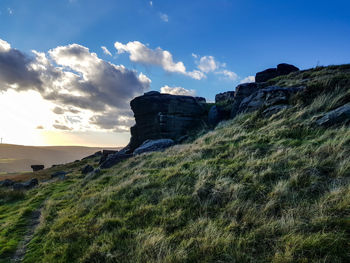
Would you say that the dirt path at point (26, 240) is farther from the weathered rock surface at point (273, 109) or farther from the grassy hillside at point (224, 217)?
the weathered rock surface at point (273, 109)

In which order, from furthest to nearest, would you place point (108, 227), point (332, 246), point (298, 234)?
1. point (108, 227)
2. point (298, 234)
3. point (332, 246)

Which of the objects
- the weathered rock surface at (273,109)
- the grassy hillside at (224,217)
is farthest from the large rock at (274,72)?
the grassy hillside at (224,217)

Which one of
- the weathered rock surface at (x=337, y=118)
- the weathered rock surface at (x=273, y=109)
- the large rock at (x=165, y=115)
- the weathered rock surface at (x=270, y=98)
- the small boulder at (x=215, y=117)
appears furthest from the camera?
the large rock at (x=165, y=115)

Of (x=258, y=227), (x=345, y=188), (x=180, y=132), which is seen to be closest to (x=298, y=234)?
(x=258, y=227)

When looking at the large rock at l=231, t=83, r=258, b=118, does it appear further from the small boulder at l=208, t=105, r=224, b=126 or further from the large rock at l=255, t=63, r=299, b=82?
the large rock at l=255, t=63, r=299, b=82

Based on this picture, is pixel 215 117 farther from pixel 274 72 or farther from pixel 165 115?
pixel 274 72

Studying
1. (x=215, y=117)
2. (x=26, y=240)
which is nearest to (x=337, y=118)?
(x=26, y=240)

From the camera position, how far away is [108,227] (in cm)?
543

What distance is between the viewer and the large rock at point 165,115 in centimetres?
2755

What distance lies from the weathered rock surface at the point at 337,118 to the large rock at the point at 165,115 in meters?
18.2

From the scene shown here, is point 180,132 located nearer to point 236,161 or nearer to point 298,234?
point 236,161

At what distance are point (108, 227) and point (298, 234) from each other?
476cm

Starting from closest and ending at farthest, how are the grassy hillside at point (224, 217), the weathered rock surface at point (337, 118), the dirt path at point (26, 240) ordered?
the grassy hillside at point (224, 217)
the dirt path at point (26, 240)
the weathered rock surface at point (337, 118)

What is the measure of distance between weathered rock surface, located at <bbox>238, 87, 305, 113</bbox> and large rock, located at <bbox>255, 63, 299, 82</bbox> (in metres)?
21.1
